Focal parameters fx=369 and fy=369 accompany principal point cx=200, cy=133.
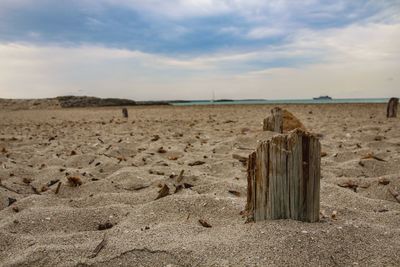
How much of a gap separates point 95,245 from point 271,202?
108 cm

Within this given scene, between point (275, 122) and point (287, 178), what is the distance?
14.6 feet

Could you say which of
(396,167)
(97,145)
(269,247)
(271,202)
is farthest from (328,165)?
(97,145)

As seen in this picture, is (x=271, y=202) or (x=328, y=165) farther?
(x=328, y=165)

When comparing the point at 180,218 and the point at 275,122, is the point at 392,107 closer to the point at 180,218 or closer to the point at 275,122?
the point at 275,122

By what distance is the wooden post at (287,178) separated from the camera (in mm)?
2182

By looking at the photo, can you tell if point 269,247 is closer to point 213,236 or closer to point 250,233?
point 250,233

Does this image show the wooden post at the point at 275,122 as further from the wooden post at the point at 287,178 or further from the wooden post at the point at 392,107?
the wooden post at the point at 392,107

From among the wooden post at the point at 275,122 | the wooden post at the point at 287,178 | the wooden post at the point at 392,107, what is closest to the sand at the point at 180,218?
the wooden post at the point at 287,178

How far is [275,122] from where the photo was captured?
653cm

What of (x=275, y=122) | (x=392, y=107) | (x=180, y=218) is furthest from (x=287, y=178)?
(x=392, y=107)

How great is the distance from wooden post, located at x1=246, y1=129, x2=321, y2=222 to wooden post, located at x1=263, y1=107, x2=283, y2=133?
425cm

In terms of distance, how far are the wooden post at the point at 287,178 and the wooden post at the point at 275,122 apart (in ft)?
13.9

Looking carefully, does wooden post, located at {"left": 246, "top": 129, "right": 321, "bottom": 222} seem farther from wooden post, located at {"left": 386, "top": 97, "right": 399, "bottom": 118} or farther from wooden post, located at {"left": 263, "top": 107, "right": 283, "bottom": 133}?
wooden post, located at {"left": 386, "top": 97, "right": 399, "bottom": 118}

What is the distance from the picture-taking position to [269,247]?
199cm
